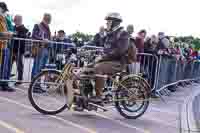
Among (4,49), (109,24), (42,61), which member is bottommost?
(42,61)

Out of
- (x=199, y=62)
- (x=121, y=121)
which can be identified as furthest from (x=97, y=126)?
(x=199, y=62)

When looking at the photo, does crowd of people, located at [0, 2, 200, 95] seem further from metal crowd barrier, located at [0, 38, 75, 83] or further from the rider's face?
the rider's face

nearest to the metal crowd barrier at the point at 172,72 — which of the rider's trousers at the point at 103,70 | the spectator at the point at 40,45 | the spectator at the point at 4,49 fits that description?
the spectator at the point at 40,45

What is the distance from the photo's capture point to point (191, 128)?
7.99 metres

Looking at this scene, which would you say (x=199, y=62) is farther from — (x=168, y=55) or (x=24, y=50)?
(x=24, y=50)

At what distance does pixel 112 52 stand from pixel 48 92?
4.45 feet

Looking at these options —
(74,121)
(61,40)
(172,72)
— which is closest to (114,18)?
(74,121)

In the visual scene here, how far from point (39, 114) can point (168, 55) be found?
21.9 feet

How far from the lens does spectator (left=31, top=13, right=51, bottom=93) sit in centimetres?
1093

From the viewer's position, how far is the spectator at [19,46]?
10742 millimetres

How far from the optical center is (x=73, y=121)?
7.54 metres

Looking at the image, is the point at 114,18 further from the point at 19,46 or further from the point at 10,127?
the point at 19,46

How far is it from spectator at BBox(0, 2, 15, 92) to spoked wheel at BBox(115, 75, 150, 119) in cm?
308

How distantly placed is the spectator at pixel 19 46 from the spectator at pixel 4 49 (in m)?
0.53
